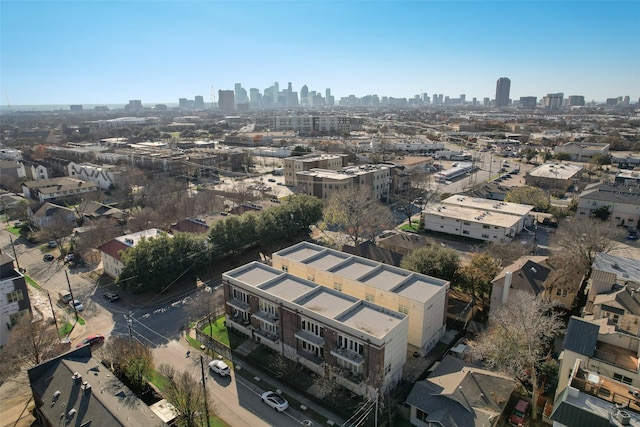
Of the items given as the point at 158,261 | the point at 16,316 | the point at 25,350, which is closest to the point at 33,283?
the point at 16,316

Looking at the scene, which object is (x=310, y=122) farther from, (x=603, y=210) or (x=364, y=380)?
(x=364, y=380)

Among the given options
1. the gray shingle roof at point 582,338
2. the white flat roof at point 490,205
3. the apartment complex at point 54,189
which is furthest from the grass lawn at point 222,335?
the apartment complex at point 54,189

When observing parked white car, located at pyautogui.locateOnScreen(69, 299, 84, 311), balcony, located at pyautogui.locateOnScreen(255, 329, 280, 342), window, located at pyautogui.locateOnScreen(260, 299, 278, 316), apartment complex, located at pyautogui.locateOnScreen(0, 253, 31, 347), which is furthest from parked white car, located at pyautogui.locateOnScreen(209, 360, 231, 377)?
parked white car, located at pyautogui.locateOnScreen(69, 299, 84, 311)

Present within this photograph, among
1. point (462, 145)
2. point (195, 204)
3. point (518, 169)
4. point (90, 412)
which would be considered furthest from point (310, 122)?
point (90, 412)

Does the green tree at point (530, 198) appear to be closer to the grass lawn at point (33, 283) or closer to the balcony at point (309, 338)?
the balcony at point (309, 338)

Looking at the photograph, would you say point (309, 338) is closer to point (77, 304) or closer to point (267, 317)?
point (267, 317)

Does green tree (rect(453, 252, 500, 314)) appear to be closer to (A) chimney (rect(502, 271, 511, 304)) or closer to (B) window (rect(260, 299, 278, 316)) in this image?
(A) chimney (rect(502, 271, 511, 304))
